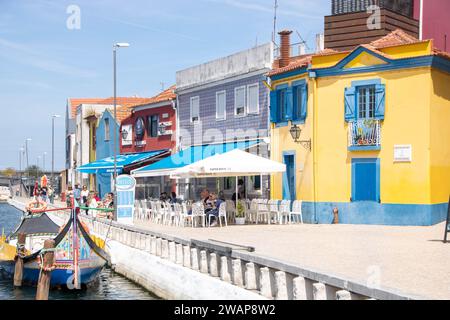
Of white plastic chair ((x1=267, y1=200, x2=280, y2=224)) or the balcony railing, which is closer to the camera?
the balcony railing

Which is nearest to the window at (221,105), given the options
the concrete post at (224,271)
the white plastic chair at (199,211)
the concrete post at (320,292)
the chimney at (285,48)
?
the chimney at (285,48)

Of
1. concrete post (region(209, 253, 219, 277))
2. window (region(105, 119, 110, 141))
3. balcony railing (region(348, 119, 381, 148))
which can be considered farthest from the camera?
window (region(105, 119, 110, 141))

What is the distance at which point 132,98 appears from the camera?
6238 cm

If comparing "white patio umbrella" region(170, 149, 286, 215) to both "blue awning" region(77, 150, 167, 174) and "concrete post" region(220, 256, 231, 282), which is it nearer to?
"concrete post" region(220, 256, 231, 282)

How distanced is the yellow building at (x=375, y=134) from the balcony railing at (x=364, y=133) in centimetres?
4

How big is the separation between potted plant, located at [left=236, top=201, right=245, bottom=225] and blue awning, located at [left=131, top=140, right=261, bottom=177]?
2.93m

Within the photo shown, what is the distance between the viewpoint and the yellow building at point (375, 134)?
912 inches

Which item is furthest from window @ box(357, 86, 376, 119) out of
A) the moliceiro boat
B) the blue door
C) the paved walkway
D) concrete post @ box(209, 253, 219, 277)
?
concrete post @ box(209, 253, 219, 277)

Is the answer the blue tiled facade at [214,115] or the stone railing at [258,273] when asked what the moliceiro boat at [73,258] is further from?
the blue tiled facade at [214,115]

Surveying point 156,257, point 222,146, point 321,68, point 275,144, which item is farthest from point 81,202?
point 156,257

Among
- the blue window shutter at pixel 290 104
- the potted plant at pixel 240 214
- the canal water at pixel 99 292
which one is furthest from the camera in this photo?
the blue window shutter at pixel 290 104

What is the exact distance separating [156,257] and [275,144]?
1231cm

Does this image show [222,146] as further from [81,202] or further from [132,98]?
[132,98]

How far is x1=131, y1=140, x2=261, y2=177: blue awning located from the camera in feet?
91.3
